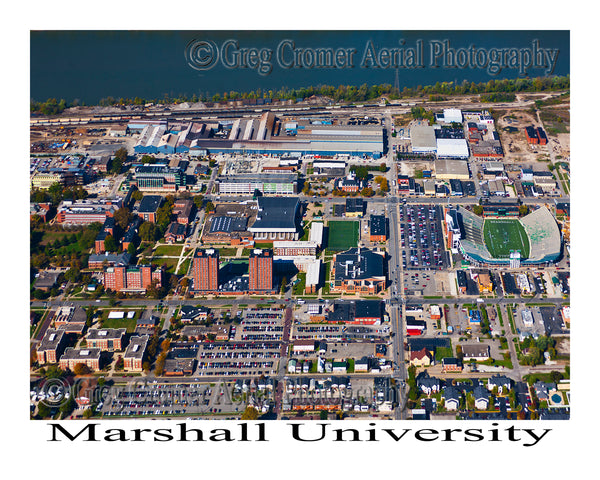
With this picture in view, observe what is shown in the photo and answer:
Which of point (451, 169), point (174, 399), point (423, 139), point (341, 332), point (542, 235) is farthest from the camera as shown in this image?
point (423, 139)

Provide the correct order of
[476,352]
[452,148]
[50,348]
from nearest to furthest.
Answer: [476,352]
[50,348]
[452,148]

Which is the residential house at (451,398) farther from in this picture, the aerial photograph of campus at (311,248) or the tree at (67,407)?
the tree at (67,407)

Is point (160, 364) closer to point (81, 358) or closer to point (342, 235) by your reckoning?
point (81, 358)

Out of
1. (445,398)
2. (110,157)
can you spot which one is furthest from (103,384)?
(110,157)

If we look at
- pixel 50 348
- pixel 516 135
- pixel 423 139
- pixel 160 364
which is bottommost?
pixel 160 364

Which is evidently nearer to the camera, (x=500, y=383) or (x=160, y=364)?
(x=500, y=383)

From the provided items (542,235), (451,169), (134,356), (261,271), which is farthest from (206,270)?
(451,169)

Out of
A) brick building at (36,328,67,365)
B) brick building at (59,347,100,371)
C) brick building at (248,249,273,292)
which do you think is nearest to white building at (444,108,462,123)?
brick building at (248,249,273,292)

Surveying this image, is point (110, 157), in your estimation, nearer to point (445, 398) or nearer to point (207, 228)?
point (207, 228)
